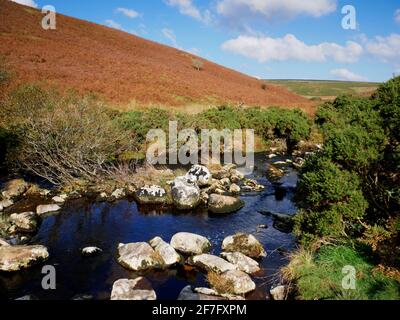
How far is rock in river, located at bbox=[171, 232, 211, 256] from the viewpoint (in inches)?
408

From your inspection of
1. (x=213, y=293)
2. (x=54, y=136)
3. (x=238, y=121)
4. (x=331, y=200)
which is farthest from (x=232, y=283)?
(x=238, y=121)

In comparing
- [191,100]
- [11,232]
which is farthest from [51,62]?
[11,232]

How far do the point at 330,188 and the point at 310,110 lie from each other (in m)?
33.1

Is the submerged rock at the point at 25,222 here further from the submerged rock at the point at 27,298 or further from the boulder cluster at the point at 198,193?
the boulder cluster at the point at 198,193

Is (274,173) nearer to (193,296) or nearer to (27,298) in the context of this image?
(193,296)

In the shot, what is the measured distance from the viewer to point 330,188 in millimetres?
8070

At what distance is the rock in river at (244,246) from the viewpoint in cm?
1035

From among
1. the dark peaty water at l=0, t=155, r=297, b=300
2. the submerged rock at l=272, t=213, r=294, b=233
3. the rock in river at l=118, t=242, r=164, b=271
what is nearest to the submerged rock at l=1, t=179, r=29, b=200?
the dark peaty water at l=0, t=155, r=297, b=300

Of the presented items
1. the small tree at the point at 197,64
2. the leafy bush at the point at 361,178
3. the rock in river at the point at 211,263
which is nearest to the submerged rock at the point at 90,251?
the rock in river at the point at 211,263

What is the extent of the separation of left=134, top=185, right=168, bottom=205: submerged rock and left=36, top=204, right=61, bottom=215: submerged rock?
3426mm

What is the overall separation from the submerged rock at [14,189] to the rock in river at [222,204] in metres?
8.67

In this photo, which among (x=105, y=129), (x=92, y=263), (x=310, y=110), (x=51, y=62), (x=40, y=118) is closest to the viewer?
(x=92, y=263)

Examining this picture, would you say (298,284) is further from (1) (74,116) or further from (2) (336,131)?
(1) (74,116)
